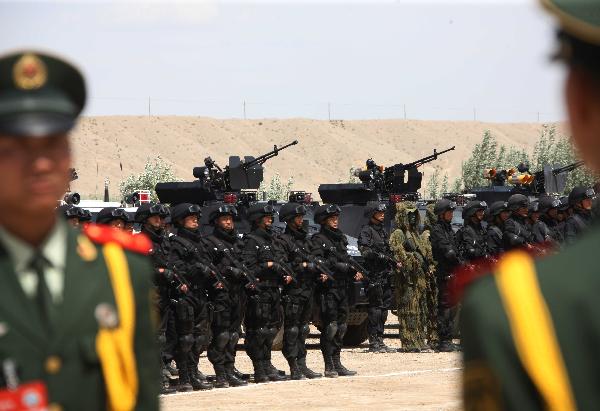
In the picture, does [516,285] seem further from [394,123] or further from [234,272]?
[394,123]

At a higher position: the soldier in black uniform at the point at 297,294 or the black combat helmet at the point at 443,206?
the black combat helmet at the point at 443,206

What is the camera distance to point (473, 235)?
62.4 feet

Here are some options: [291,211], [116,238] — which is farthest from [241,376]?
[116,238]

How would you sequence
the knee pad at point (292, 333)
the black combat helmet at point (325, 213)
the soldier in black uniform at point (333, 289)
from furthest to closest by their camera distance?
the black combat helmet at point (325, 213) → the soldier in black uniform at point (333, 289) → the knee pad at point (292, 333)

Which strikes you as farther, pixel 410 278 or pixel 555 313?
pixel 410 278

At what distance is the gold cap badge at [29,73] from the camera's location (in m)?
2.67

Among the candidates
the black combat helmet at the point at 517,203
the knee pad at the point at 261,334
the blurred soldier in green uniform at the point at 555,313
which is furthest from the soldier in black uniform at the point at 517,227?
the blurred soldier in green uniform at the point at 555,313

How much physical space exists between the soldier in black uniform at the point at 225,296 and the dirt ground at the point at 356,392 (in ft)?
1.20

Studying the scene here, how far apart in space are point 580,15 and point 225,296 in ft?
42.7

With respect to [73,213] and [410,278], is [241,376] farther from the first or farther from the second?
[410,278]

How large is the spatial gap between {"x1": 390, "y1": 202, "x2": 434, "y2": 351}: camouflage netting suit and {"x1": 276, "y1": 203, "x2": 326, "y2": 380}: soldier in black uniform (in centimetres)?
334

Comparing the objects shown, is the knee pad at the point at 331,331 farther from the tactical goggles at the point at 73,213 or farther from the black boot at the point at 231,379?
the tactical goggles at the point at 73,213

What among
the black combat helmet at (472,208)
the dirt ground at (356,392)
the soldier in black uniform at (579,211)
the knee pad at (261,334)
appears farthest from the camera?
the soldier in black uniform at (579,211)

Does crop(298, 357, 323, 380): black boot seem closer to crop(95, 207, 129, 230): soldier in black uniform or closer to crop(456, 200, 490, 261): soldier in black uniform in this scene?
crop(95, 207, 129, 230): soldier in black uniform
